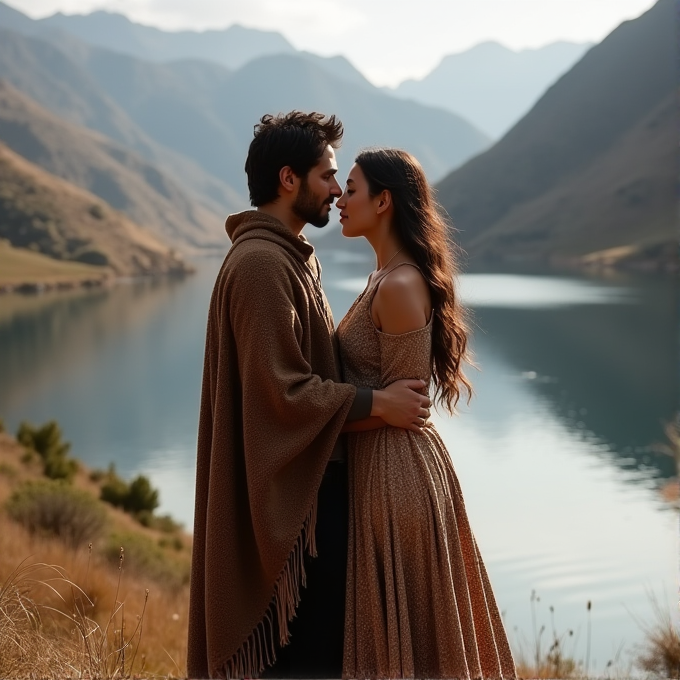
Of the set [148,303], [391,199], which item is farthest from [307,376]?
[148,303]

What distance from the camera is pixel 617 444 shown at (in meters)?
24.0

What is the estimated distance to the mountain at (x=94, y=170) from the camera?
15212 cm

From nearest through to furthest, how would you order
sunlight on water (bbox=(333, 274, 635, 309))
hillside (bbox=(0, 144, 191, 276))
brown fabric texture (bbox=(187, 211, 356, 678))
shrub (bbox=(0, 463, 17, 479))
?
brown fabric texture (bbox=(187, 211, 356, 678)) < shrub (bbox=(0, 463, 17, 479)) < sunlight on water (bbox=(333, 274, 635, 309)) < hillside (bbox=(0, 144, 191, 276))

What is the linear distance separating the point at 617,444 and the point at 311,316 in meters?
22.1

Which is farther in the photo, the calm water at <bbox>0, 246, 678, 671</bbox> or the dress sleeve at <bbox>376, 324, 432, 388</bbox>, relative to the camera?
the calm water at <bbox>0, 246, 678, 671</bbox>

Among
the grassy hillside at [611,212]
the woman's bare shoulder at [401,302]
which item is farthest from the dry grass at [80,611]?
the grassy hillside at [611,212]

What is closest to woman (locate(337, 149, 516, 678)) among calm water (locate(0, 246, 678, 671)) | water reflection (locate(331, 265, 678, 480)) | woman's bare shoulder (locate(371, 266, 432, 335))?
woman's bare shoulder (locate(371, 266, 432, 335))

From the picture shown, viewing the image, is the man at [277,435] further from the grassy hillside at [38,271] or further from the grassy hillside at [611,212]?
the grassy hillside at [611,212]

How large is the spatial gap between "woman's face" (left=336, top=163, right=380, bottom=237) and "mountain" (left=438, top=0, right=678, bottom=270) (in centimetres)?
7577

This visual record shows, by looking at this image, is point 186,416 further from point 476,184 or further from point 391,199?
point 476,184

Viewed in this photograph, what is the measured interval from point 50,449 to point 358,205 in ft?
52.5

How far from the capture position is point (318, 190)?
127 inches

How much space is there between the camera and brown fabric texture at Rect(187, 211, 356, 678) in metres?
3.04

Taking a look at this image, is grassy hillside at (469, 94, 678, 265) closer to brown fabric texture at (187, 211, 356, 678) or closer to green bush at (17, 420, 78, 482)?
green bush at (17, 420, 78, 482)
